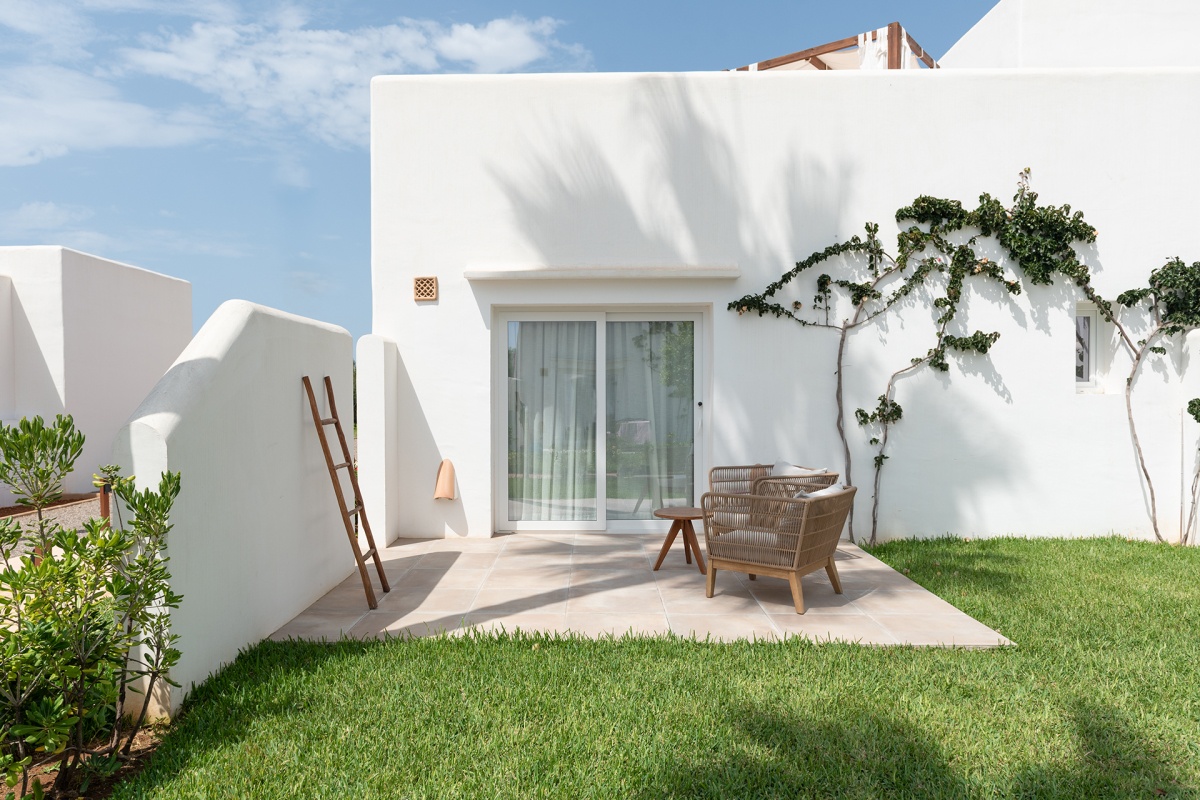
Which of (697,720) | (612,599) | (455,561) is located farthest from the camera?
(455,561)

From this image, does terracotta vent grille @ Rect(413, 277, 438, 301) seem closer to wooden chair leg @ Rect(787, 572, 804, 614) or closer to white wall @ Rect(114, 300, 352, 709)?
white wall @ Rect(114, 300, 352, 709)

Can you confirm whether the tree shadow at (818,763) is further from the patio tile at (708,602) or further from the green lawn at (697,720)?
the patio tile at (708,602)

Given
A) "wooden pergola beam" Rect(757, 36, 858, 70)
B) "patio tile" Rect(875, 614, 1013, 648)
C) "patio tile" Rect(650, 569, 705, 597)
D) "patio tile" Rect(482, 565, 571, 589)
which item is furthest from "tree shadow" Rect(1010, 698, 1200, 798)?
"wooden pergola beam" Rect(757, 36, 858, 70)

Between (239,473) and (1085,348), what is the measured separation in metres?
7.80

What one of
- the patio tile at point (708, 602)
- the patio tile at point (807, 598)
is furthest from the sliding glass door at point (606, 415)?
the patio tile at point (708, 602)

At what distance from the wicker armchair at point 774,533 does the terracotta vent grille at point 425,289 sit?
3666 millimetres

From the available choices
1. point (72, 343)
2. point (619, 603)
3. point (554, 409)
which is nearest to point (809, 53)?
point (554, 409)

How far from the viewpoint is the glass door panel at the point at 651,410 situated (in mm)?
7406

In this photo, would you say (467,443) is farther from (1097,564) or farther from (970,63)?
(970,63)

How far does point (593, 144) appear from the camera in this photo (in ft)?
23.2

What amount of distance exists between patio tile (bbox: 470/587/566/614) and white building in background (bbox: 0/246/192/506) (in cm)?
816

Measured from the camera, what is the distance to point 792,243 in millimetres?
7105

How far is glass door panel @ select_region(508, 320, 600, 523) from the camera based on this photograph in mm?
7434

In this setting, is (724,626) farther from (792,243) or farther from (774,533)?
(792,243)
